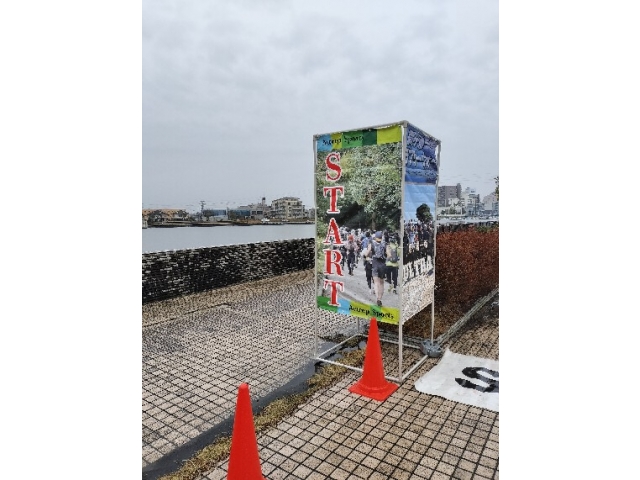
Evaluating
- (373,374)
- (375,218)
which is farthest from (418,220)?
(373,374)

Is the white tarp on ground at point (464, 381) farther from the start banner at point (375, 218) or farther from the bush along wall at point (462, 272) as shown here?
the bush along wall at point (462, 272)

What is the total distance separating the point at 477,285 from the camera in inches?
324

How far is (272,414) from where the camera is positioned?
379cm

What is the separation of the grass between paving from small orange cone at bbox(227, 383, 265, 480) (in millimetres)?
532

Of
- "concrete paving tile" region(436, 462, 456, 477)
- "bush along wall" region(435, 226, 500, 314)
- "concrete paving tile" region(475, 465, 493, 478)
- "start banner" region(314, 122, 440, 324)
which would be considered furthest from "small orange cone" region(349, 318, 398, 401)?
"bush along wall" region(435, 226, 500, 314)

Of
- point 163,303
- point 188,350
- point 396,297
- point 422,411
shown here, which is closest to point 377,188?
point 396,297

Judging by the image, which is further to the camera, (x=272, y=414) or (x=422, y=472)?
(x=272, y=414)

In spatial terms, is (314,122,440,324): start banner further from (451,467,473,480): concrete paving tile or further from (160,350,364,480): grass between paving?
(451,467,473,480): concrete paving tile

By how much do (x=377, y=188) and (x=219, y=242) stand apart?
279 inches

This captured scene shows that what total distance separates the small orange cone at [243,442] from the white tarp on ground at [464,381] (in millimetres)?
2283

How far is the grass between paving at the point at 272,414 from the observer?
119 inches

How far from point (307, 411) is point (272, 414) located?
352 mm

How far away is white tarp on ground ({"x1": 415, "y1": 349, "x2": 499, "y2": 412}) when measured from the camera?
4.05 metres

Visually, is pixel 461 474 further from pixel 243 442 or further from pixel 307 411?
pixel 243 442
